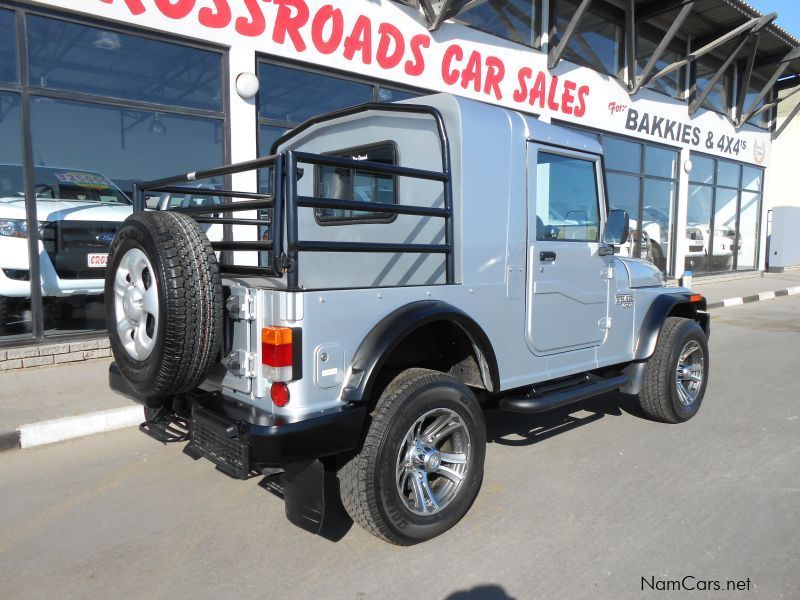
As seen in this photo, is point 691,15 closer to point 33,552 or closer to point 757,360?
point 757,360

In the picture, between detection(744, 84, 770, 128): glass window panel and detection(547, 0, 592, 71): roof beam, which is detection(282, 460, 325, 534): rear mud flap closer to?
detection(547, 0, 592, 71): roof beam

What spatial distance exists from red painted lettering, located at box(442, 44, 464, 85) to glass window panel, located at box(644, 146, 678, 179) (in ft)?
22.6

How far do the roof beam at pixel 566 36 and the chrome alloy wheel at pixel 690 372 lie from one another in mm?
7921

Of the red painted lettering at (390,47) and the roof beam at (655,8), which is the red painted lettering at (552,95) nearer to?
the roof beam at (655,8)

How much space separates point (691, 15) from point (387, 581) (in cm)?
1518

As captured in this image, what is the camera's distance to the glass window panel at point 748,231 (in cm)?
1870

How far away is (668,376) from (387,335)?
284cm

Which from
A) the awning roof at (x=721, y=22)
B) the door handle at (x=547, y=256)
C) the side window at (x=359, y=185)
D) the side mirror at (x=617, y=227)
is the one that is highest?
the awning roof at (x=721, y=22)

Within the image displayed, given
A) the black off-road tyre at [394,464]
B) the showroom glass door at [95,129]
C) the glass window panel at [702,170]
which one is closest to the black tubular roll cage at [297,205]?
the black off-road tyre at [394,464]

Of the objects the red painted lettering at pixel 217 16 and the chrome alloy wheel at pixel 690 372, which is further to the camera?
the red painted lettering at pixel 217 16

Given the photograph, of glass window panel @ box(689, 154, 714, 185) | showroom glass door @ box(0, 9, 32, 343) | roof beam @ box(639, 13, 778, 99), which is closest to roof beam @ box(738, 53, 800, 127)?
glass window panel @ box(689, 154, 714, 185)

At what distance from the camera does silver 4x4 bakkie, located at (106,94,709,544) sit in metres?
2.47

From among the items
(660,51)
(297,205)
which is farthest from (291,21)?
(660,51)

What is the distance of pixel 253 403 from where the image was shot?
101 inches
